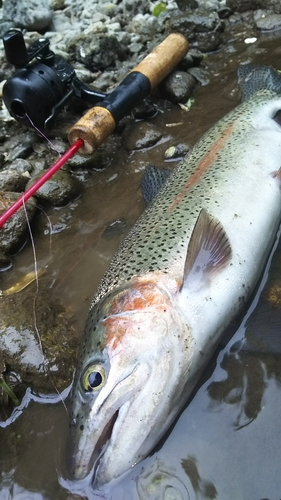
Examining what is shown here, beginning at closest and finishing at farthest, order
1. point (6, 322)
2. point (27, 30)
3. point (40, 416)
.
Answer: point (40, 416)
point (6, 322)
point (27, 30)

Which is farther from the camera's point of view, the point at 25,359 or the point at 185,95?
the point at 185,95

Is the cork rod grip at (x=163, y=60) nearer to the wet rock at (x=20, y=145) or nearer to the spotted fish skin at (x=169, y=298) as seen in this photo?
the wet rock at (x=20, y=145)

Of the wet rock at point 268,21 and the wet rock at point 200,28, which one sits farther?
the wet rock at point 268,21

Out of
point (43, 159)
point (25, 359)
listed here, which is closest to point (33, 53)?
point (43, 159)

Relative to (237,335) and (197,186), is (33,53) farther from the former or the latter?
(237,335)

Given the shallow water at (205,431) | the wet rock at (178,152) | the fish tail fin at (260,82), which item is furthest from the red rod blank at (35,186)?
the fish tail fin at (260,82)

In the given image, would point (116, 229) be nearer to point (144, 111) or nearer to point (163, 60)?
point (144, 111)
